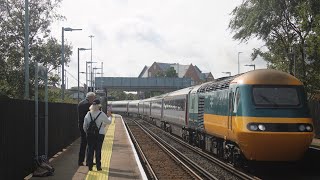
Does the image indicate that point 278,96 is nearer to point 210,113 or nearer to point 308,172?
point 308,172

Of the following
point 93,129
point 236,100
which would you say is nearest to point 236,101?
point 236,100

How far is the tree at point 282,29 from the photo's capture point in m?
35.8

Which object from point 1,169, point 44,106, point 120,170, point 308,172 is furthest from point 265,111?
point 1,169

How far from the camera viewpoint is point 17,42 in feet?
114

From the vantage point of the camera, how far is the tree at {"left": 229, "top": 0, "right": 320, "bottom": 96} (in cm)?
3584

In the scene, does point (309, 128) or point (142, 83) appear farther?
point (142, 83)

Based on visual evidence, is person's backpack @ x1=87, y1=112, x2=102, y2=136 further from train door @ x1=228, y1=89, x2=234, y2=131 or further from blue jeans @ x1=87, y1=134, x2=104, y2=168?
train door @ x1=228, y1=89, x2=234, y2=131

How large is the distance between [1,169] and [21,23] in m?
25.9

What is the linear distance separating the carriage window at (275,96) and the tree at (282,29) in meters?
20.9

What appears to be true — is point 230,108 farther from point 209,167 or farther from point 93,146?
point 93,146

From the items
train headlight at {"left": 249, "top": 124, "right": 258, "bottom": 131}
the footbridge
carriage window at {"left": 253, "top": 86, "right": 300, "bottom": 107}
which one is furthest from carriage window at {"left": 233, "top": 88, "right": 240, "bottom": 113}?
the footbridge

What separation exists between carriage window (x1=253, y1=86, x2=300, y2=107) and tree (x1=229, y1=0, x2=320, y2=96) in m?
20.9

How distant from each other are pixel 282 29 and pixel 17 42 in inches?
727

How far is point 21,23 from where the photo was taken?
3450cm
